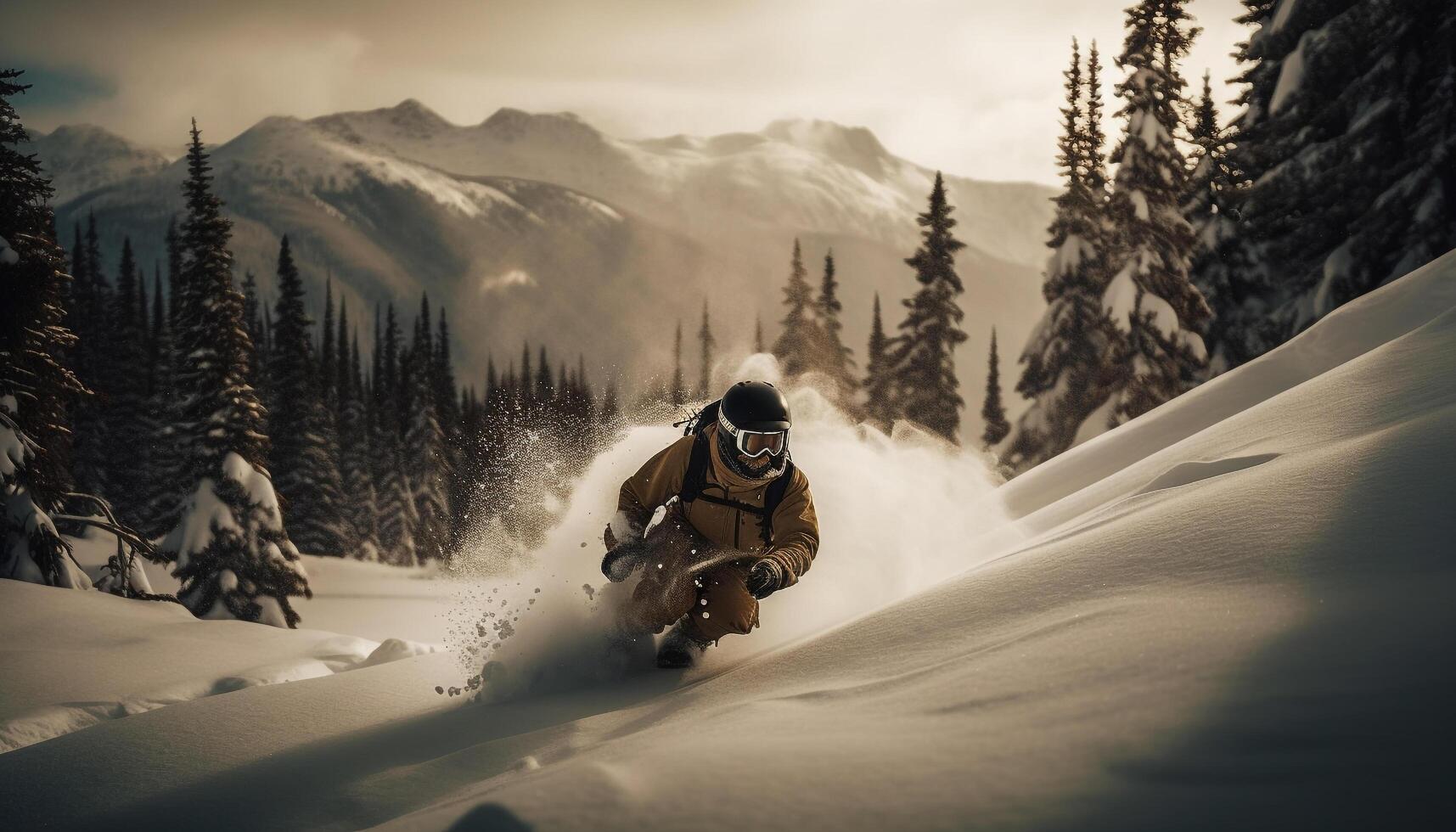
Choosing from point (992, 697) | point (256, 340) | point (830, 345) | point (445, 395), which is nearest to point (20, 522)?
point (992, 697)

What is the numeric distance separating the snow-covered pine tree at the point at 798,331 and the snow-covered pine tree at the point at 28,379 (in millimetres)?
33985

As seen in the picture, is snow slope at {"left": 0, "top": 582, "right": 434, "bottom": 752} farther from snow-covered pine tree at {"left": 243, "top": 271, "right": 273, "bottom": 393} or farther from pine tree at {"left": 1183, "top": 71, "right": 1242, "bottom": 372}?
snow-covered pine tree at {"left": 243, "top": 271, "right": 273, "bottom": 393}

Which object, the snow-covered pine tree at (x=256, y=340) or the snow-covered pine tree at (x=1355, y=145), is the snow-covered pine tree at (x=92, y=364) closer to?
the snow-covered pine tree at (x=256, y=340)

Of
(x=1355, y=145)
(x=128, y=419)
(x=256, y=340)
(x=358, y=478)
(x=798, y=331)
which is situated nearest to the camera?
(x=1355, y=145)

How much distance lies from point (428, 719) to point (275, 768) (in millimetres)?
885

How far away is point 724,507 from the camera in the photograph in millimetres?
5953

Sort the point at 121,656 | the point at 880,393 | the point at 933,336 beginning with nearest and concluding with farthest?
1. the point at 121,656
2. the point at 933,336
3. the point at 880,393

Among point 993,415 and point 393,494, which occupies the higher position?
point 993,415

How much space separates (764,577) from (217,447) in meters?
22.7

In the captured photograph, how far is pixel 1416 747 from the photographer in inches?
83.6

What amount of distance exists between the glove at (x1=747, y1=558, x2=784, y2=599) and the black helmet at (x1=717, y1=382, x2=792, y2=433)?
87 cm

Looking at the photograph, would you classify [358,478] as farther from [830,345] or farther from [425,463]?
[830,345]

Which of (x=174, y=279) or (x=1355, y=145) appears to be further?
(x=174, y=279)

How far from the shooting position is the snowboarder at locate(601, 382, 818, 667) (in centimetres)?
559
